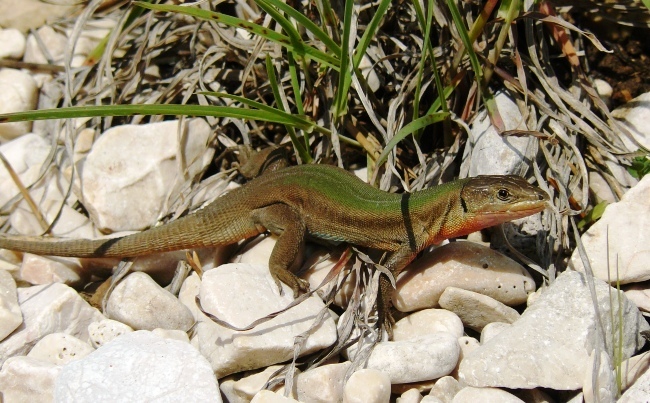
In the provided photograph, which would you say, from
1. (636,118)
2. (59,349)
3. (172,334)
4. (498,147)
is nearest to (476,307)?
(498,147)

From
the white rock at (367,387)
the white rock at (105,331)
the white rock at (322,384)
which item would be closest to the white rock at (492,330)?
the white rock at (367,387)

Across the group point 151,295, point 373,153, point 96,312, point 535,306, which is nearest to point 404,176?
point 373,153

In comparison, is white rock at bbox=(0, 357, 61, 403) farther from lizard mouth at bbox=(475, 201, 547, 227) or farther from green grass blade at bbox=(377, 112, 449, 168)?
lizard mouth at bbox=(475, 201, 547, 227)

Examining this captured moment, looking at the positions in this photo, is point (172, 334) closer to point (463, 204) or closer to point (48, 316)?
point (48, 316)

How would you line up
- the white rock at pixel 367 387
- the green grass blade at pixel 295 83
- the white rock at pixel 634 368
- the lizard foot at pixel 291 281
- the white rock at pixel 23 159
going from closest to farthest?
the white rock at pixel 367 387 < the white rock at pixel 634 368 < the lizard foot at pixel 291 281 < the green grass blade at pixel 295 83 < the white rock at pixel 23 159

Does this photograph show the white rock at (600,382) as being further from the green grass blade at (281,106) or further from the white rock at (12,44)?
the white rock at (12,44)
